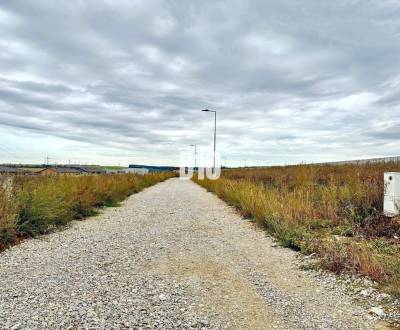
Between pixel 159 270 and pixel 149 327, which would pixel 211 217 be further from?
pixel 149 327

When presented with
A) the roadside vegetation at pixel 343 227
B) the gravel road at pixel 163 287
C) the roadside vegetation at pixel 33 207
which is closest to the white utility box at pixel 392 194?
the roadside vegetation at pixel 343 227

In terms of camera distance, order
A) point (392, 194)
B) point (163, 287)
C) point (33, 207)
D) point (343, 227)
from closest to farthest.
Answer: point (163, 287) → point (392, 194) → point (343, 227) → point (33, 207)

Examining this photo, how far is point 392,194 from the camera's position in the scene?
8.25 metres

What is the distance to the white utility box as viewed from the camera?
26.7ft

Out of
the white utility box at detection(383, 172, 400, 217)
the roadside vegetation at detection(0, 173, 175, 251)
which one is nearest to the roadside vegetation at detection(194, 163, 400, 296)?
the white utility box at detection(383, 172, 400, 217)

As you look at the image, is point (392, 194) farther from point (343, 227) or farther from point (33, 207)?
point (33, 207)

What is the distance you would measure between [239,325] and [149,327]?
0.90 m

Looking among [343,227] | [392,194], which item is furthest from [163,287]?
[392,194]

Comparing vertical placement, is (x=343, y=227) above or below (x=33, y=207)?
below

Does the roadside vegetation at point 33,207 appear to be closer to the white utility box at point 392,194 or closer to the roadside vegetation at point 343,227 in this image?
the roadside vegetation at point 343,227

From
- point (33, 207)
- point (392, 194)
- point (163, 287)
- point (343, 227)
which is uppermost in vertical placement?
point (392, 194)

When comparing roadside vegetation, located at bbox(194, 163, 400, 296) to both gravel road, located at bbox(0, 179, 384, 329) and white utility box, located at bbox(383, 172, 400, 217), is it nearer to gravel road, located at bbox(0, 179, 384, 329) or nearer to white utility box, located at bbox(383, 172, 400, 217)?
white utility box, located at bbox(383, 172, 400, 217)

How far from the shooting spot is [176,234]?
29.7ft

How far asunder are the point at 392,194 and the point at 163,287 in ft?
19.0
